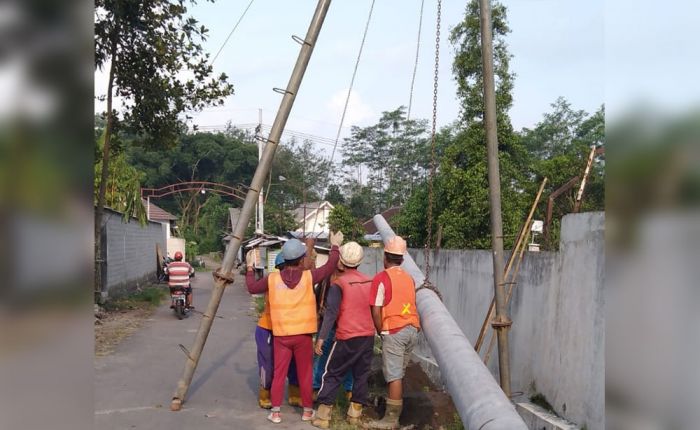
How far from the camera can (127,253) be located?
21156 mm

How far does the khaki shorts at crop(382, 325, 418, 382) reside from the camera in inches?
247

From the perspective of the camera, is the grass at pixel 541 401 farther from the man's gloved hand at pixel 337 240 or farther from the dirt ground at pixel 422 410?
the man's gloved hand at pixel 337 240

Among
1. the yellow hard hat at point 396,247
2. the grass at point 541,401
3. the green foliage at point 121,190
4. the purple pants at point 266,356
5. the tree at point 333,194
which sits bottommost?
the grass at point 541,401

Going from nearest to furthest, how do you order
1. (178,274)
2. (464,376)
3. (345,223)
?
(464,376) → (178,274) → (345,223)

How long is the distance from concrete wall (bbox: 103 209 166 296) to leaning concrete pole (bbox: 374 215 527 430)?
12919mm

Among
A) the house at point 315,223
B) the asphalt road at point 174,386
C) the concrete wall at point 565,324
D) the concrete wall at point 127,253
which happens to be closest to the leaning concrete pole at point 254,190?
the asphalt road at point 174,386

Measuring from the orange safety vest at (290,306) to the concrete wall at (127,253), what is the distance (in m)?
12.2

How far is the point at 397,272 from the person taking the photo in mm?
6398

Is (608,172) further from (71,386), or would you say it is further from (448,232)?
(448,232)

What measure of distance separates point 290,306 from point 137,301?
13.5 m

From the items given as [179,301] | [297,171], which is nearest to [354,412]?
[179,301]

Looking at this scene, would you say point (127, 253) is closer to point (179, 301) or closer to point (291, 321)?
point (179, 301)

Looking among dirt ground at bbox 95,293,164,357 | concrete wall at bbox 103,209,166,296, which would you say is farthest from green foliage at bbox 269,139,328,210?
dirt ground at bbox 95,293,164,357

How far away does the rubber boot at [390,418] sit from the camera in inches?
244
